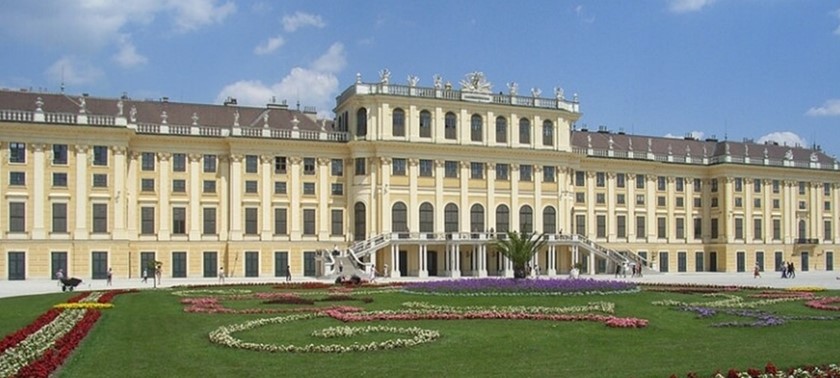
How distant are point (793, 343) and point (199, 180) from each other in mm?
53066

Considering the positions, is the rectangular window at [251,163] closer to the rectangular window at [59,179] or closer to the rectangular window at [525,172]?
the rectangular window at [59,179]

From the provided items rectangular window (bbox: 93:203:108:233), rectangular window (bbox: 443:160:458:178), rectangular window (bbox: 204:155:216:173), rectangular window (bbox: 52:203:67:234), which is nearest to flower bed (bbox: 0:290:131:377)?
rectangular window (bbox: 52:203:67:234)

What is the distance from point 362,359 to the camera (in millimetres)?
17703

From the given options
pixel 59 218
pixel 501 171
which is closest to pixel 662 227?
pixel 501 171

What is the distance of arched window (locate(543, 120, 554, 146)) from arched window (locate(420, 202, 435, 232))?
1168 cm

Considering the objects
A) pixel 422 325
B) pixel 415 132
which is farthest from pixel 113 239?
pixel 422 325

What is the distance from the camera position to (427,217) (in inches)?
2768

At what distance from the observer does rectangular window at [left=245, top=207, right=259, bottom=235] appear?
221ft

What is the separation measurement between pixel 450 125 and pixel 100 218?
89.6ft

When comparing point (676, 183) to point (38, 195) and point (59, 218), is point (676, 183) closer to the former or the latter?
point (59, 218)

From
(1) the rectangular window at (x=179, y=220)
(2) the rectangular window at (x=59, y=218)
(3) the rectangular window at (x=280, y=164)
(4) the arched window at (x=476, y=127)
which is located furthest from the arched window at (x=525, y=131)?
(2) the rectangular window at (x=59, y=218)

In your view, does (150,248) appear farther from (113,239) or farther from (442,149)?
(442,149)

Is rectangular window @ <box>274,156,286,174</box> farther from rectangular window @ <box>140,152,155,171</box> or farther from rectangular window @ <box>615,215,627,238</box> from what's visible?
rectangular window @ <box>615,215,627,238</box>

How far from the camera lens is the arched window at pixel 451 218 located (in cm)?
7094
